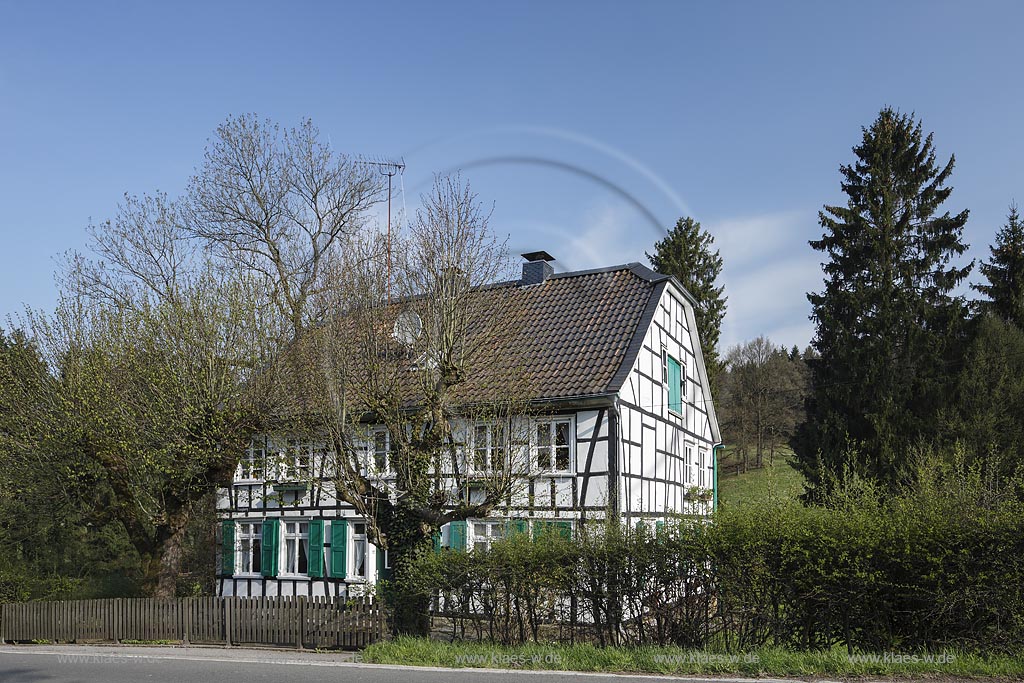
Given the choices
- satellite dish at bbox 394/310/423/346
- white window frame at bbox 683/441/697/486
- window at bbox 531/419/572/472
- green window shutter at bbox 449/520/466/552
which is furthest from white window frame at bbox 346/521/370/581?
white window frame at bbox 683/441/697/486

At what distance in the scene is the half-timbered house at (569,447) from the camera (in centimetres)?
1938

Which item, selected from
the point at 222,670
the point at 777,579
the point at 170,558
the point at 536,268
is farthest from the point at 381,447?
the point at 777,579

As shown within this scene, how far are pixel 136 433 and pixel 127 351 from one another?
1854 millimetres

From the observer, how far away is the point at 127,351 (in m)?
19.0

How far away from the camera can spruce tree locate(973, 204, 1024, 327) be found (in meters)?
33.2

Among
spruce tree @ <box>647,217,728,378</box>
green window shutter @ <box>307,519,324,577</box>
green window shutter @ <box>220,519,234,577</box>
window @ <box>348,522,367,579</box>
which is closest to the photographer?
window @ <box>348,522,367,579</box>

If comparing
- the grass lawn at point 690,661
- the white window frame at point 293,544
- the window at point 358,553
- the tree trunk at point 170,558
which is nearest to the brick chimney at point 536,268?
the window at point 358,553

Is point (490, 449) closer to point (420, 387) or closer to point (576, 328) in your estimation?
point (420, 387)

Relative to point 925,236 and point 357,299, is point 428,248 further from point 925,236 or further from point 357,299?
point 925,236

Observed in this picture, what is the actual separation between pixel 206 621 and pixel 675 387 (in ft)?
44.0

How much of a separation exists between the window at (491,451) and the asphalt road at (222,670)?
3.60m

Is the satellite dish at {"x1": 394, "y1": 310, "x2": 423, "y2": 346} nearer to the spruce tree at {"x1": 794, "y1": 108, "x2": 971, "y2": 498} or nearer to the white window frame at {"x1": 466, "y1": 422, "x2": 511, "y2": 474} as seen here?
the white window frame at {"x1": 466, "y1": 422, "x2": 511, "y2": 474}

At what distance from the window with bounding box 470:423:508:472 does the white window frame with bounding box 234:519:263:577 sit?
1031 cm

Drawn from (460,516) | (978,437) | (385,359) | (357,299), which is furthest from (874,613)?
(978,437)
